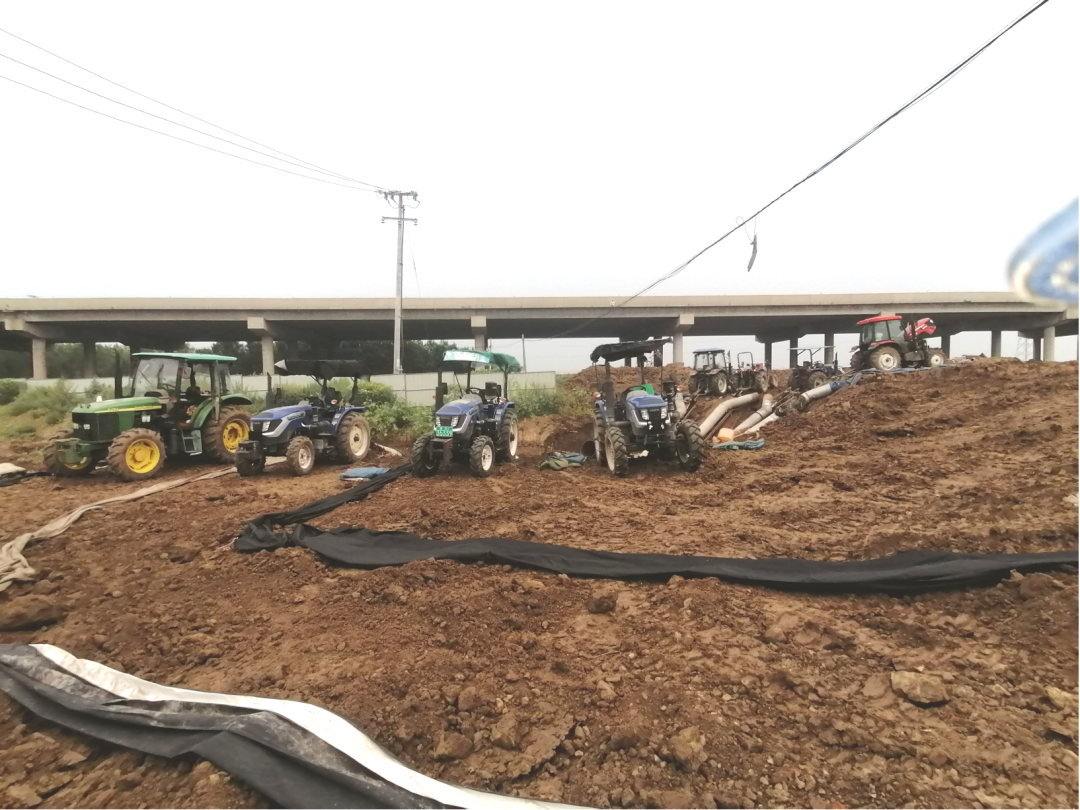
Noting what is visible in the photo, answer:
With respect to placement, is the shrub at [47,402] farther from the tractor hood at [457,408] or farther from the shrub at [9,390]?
the tractor hood at [457,408]

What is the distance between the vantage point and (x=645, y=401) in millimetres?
8758

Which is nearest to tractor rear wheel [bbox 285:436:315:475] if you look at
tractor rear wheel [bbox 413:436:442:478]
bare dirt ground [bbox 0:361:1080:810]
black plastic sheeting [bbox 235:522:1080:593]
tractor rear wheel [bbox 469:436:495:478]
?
tractor rear wheel [bbox 413:436:442:478]

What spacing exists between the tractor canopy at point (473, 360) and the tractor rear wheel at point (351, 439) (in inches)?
101

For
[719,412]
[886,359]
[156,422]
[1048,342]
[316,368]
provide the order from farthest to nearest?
1. [719,412]
2. [886,359]
3. [316,368]
4. [156,422]
5. [1048,342]

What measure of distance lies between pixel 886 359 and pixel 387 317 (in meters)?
22.2

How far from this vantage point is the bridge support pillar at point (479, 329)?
92.9 ft

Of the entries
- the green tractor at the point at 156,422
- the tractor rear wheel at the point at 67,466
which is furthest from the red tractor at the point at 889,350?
the tractor rear wheel at the point at 67,466

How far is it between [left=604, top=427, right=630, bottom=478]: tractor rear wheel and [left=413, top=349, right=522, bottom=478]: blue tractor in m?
2.03

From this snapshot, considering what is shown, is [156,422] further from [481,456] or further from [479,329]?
[479,329]

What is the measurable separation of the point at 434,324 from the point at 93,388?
49.6 ft

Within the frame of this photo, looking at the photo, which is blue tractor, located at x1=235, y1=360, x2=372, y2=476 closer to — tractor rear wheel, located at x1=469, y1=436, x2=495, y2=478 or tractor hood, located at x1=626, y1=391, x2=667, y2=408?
tractor rear wheel, located at x1=469, y1=436, x2=495, y2=478

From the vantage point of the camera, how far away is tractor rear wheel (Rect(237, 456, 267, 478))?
9.08 m

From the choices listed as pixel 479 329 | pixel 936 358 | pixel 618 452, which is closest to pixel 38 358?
pixel 479 329

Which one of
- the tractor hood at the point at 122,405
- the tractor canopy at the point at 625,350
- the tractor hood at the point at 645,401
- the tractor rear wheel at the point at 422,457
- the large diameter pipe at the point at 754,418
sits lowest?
the tractor rear wheel at the point at 422,457
